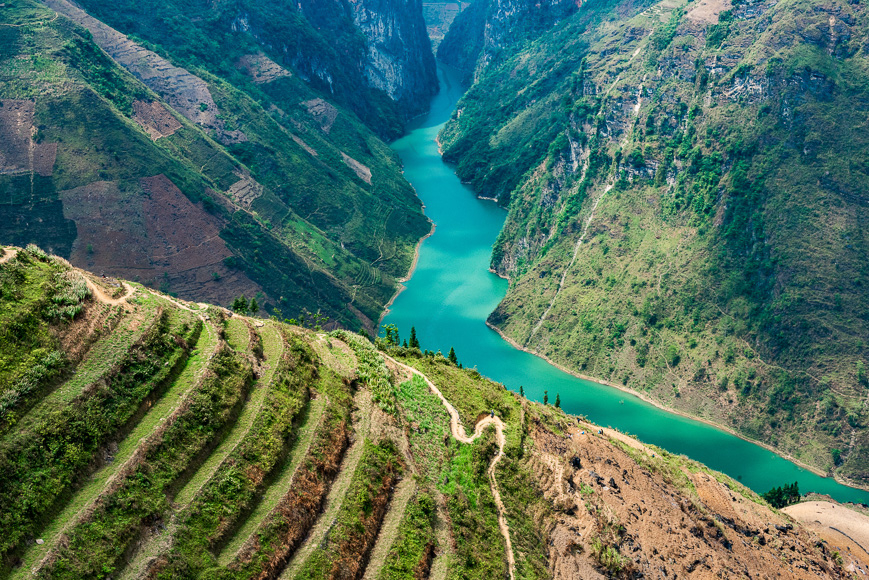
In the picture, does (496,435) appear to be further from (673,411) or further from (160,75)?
(160,75)

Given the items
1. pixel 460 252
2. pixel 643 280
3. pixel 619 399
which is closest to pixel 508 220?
pixel 460 252

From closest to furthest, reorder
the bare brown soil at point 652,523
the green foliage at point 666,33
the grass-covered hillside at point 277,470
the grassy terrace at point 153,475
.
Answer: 1. the grassy terrace at point 153,475
2. the grass-covered hillside at point 277,470
3. the bare brown soil at point 652,523
4. the green foliage at point 666,33

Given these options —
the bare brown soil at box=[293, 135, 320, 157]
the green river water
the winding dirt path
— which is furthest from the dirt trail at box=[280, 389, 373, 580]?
the bare brown soil at box=[293, 135, 320, 157]

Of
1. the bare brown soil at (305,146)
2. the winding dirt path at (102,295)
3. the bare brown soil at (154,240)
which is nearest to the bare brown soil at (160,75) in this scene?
the bare brown soil at (305,146)

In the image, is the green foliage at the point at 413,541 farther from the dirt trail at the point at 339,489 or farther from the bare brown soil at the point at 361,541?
the dirt trail at the point at 339,489

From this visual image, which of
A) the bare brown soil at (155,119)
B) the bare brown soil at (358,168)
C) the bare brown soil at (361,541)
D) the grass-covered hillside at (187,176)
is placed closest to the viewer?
the bare brown soil at (361,541)

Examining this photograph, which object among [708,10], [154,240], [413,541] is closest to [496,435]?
[413,541]

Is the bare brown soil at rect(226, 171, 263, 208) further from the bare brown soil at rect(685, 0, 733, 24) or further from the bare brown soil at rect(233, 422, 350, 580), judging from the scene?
the bare brown soil at rect(233, 422, 350, 580)
